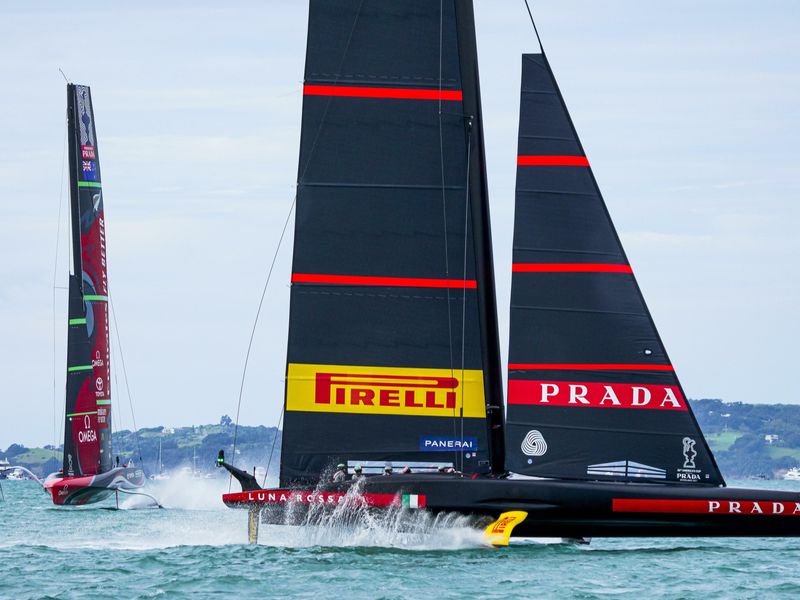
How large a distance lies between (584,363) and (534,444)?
1288 millimetres

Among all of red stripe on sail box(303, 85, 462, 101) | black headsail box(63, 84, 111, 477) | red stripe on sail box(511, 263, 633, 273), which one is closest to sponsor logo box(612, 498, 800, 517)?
red stripe on sail box(511, 263, 633, 273)

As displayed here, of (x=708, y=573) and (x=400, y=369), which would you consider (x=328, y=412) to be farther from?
(x=708, y=573)

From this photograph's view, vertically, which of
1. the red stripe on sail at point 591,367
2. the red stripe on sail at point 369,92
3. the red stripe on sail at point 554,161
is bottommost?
the red stripe on sail at point 591,367

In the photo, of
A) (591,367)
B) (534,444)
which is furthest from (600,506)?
(591,367)

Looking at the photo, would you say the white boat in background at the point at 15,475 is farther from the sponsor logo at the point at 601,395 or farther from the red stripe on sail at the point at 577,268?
the red stripe on sail at the point at 577,268

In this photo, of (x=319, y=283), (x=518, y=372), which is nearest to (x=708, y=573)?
(x=518, y=372)

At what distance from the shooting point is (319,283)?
2020 cm

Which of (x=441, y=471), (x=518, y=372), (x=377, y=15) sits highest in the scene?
(x=377, y=15)

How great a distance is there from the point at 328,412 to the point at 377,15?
5.53 meters

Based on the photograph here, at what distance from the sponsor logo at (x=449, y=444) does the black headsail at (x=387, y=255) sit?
0.02 m

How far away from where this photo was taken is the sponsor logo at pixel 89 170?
4166 cm

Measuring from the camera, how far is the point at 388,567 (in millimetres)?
17906

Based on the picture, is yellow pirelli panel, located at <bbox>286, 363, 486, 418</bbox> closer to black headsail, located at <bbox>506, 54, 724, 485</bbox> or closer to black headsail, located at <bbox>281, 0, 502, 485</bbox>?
black headsail, located at <bbox>281, 0, 502, 485</bbox>

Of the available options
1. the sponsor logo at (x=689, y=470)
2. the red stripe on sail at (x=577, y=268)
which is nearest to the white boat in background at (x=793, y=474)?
the sponsor logo at (x=689, y=470)
